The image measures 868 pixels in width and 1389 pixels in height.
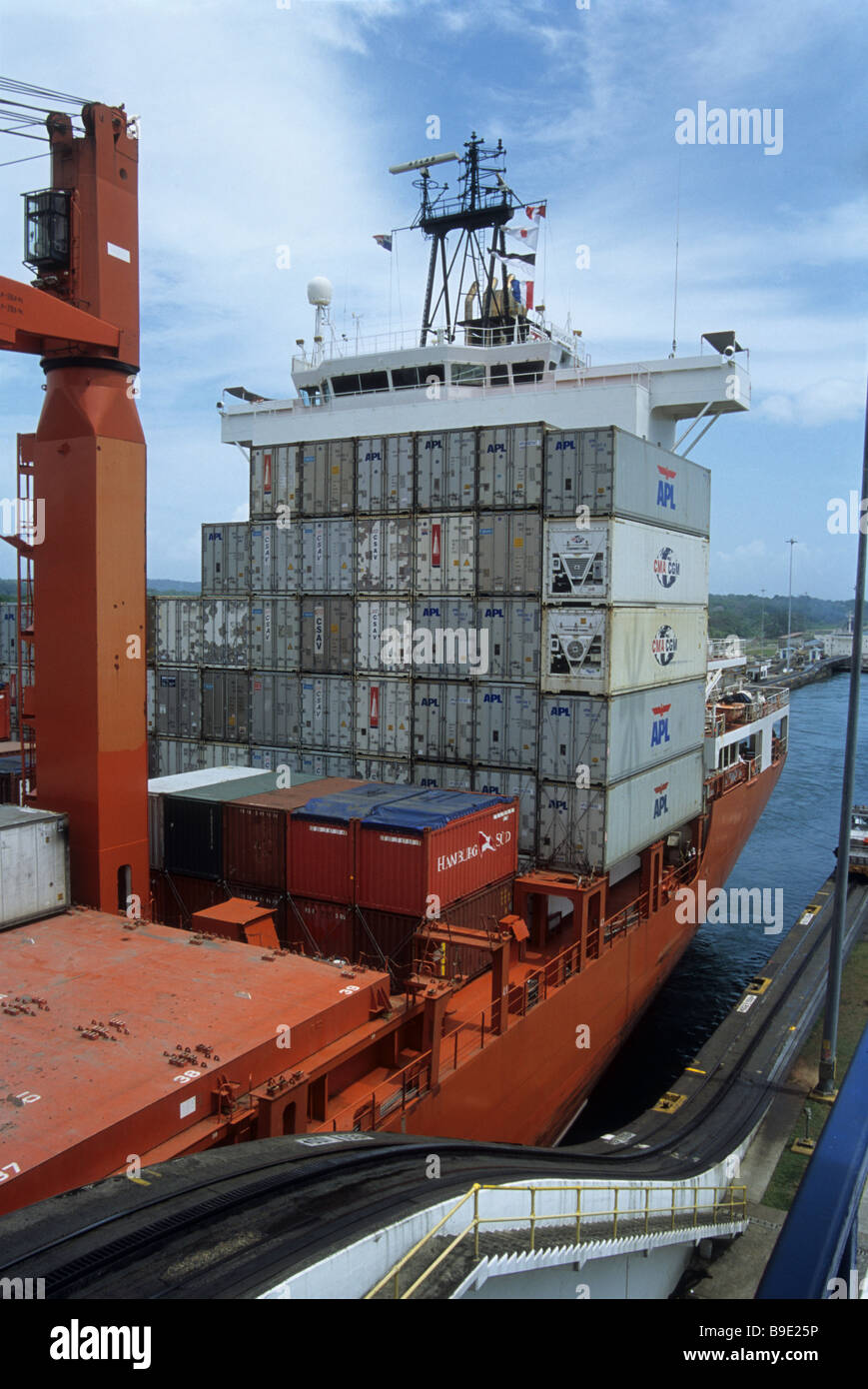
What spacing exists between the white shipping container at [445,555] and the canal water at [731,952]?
1186cm

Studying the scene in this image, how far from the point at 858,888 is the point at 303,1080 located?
84.2ft

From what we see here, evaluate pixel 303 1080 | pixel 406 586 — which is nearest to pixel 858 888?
pixel 406 586

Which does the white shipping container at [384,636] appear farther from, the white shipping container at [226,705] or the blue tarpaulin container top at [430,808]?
the blue tarpaulin container top at [430,808]

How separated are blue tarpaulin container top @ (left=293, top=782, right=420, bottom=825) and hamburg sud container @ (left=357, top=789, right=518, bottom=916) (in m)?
0.31

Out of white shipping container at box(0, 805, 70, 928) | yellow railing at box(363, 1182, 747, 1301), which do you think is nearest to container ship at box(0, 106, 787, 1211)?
white shipping container at box(0, 805, 70, 928)

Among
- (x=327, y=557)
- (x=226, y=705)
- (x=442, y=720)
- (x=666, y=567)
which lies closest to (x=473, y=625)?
(x=442, y=720)

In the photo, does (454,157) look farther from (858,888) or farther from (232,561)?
(858,888)

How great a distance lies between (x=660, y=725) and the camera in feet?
70.4

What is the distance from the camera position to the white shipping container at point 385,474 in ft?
65.9

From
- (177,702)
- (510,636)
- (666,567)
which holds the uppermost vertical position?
(666,567)

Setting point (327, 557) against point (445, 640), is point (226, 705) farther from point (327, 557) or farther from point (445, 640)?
point (445, 640)

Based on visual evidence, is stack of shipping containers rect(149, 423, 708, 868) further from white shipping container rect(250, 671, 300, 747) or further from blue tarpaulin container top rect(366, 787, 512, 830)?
blue tarpaulin container top rect(366, 787, 512, 830)

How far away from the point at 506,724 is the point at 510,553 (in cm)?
360
